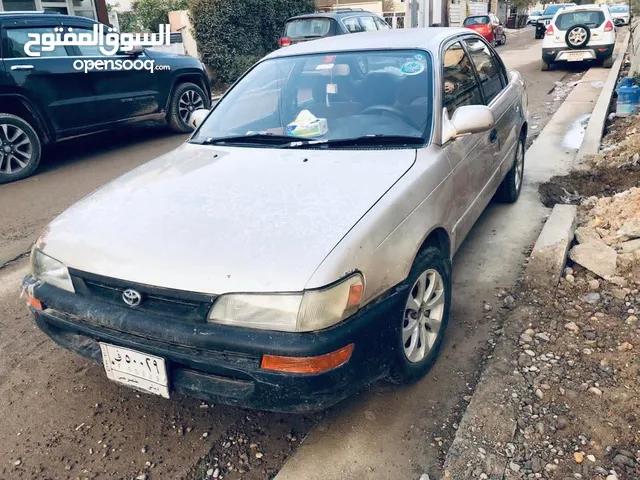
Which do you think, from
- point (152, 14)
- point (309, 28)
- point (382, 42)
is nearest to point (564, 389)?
point (382, 42)

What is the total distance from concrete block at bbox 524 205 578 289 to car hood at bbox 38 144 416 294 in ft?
4.69

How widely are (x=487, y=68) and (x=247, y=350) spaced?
135 inches

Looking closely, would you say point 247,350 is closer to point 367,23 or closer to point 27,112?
point 27,112

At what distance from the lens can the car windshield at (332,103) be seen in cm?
323

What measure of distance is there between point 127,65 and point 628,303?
280 inches

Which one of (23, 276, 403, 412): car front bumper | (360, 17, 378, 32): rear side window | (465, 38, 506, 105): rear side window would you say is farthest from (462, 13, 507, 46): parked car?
(23, 276, 403, 412): car front bumper

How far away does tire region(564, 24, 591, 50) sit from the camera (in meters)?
14.2

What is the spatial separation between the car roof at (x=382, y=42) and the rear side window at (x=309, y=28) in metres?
9.72

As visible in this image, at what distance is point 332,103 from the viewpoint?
3434mm

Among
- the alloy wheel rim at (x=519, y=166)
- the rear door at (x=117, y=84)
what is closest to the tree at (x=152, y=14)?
the rear door at (x=117, y=84)

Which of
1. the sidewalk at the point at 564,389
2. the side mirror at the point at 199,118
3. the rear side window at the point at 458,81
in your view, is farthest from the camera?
the side mirror at the point at 199,118

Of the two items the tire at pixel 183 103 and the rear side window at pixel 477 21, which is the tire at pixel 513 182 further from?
the rear side window at pixel 477 21

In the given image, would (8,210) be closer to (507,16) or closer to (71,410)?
(71,410)

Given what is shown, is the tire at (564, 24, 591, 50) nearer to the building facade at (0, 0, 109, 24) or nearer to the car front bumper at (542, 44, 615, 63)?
the car front bumper at (542, 44, 615, 63)
